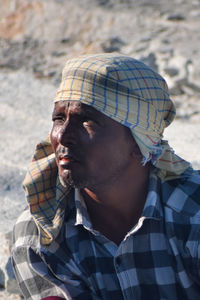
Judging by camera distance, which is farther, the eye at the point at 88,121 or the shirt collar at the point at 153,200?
the shirt collar at the point at 153,200

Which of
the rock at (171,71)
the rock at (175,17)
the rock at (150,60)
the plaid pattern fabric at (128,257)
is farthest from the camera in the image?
the rock at (175,17)

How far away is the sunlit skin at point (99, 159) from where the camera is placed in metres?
2.16

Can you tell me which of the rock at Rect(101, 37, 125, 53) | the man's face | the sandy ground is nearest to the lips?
the man's face

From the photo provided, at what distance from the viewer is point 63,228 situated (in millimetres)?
2396

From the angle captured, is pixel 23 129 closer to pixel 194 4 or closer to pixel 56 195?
pixel 56 195

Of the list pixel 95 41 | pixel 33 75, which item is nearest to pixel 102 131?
pixel 33 75

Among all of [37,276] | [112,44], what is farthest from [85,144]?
[112,44]

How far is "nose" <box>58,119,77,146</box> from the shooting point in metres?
2.15

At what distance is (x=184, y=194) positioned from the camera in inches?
93.3

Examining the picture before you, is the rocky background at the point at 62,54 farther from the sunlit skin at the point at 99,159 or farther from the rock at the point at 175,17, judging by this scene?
the sunlit skin at the point at 99,159

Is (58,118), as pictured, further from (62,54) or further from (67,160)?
(62,54)

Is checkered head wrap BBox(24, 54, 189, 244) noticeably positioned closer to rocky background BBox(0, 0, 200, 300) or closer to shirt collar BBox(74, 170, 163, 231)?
shirt collar BBox(74, 170, 163, 231)

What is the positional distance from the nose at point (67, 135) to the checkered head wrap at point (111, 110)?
12cm

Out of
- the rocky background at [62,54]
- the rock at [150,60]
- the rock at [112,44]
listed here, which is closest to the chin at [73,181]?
the rocky background at [62,54]
